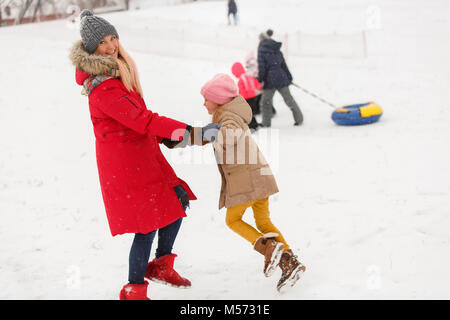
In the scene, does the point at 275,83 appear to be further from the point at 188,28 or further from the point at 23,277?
the point at 188,28

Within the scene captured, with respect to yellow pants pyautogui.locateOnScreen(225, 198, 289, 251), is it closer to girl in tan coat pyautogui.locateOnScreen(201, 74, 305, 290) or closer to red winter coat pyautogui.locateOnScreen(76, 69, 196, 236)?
girl in tan coat pyautogui.locateOnScreen(201, 74, 305, 290)

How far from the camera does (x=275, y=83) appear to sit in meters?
9.85

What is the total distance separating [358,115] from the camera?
9430 millimetres

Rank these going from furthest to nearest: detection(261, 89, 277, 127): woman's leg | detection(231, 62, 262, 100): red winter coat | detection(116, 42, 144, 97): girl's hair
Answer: detection(261, 89, 277, 127): woman's leg, detection(231, 62, 262, 100): red winter coat, detection(116, 42, 144, 97): girl's hair

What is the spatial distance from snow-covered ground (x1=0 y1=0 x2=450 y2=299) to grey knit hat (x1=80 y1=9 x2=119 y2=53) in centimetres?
198

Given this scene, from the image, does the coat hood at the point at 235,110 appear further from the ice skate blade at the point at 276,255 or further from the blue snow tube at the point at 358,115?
the blue snow tube at the point at 358,115

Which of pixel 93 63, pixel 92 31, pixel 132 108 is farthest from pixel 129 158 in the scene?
pixel 92 31

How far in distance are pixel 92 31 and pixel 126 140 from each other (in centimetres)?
75

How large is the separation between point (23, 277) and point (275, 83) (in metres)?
6.84

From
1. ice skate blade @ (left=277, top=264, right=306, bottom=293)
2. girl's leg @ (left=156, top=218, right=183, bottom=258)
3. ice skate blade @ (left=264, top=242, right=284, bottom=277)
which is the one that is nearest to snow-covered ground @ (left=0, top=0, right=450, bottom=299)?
ice skate blade @ (left=277, top=264, right=306, bottom=293)

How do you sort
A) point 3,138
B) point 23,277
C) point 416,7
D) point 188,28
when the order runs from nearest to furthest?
point 23,277 → point 3,138 → point 188,28 → point 416,7

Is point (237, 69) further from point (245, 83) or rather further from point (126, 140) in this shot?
point (126, 140)

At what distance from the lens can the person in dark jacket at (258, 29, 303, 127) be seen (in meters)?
9.79
